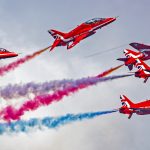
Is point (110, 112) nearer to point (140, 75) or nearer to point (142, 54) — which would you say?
point (140, 75)

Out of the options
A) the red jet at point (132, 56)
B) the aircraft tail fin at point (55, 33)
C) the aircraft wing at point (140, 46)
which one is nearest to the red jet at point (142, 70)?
the red jet at point (132, 56)

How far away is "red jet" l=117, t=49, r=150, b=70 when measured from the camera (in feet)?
418

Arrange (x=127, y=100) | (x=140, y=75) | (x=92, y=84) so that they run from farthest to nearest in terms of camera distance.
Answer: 1. (x=127, y=100)
2. (x=140, y=75)
3. (x=92, y=84)

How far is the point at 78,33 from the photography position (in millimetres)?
118500

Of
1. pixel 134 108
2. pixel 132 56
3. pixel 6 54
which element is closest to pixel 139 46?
pixel 132 56

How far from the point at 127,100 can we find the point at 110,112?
14343 millimetres

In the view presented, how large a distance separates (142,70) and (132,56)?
8.77 meters

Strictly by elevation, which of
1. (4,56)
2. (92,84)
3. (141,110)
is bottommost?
(141,110)

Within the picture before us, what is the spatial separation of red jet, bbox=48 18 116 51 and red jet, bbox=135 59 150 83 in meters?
13.2

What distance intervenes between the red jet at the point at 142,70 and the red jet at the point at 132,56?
161 centimetres

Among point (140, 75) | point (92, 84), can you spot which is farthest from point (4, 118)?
point (140, 75)

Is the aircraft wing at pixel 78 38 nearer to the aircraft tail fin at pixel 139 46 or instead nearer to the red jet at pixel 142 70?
the red jet at pixel 142 70

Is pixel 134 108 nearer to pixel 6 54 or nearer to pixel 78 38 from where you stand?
pixel 78 38

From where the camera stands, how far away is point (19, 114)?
336 ft
